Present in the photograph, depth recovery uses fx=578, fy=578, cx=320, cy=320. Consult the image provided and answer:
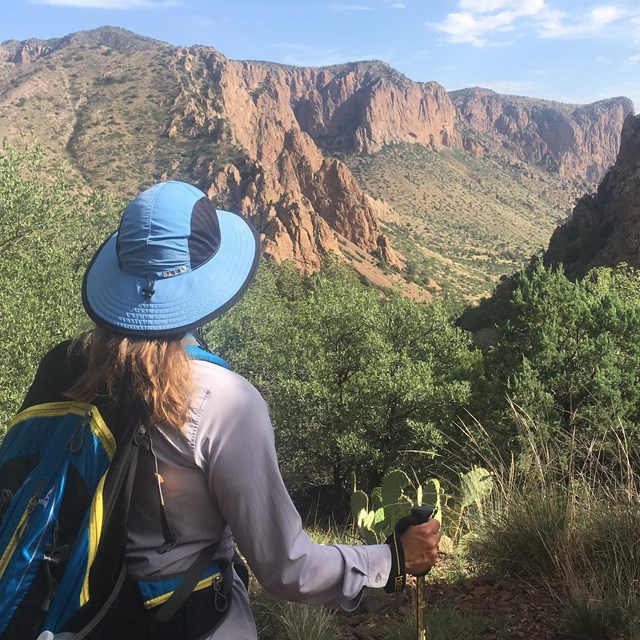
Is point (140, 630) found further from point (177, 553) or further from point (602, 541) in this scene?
point (602, 541)

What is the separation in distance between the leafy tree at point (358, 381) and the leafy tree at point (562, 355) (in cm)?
160

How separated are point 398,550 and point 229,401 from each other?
670 millimetres

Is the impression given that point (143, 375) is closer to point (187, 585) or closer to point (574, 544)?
point (187, 585)

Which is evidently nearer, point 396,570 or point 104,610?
point 104,610

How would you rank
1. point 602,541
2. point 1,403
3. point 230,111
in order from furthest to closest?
point 230,111 < point 1,403 < point 602,541

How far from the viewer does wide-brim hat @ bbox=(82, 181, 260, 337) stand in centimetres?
152

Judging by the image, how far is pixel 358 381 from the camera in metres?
16.8

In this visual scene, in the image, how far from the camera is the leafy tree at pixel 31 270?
10.7 metres

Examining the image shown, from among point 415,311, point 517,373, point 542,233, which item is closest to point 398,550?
point 517,373

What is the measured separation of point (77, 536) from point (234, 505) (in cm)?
39

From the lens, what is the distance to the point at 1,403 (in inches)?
416

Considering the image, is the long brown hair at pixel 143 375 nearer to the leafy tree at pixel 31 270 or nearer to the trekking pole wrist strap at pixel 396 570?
the trekking pole wrist strap at pixel 396 570

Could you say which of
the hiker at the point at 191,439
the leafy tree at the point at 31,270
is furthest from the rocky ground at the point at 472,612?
the leafy tree at the point at 31,270

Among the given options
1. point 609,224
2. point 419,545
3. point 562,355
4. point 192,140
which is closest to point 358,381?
point 562,355
